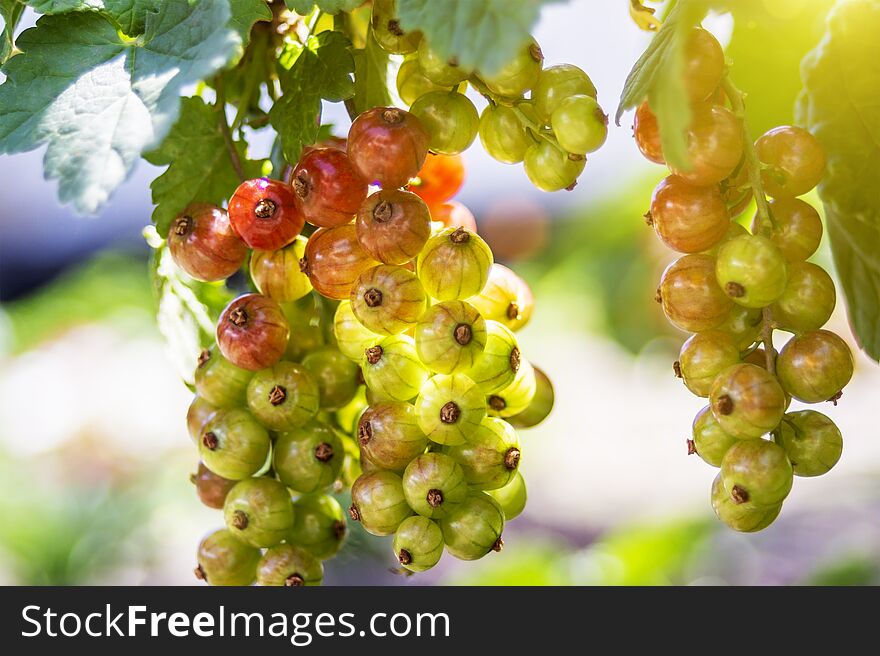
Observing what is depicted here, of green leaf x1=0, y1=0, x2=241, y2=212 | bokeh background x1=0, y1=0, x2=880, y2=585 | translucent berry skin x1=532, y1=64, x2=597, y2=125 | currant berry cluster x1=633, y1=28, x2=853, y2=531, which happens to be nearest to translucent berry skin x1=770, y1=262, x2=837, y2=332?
currant berry cluster x1=633, y1=28, x2=853, y2=531

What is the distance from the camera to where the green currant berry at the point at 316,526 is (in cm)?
40

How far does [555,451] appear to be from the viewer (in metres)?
1.39

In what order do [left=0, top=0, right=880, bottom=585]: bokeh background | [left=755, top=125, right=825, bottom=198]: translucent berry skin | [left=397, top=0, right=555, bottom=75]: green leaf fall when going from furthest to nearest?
[left=0, top=0, right=880, bottom=585]: bokeh background < [left=755, top=125, right=825, bottom=198]: translucent berry skin < [left=397, top=0, right=555, bottom=75]: green leaf

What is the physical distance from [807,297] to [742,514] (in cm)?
9

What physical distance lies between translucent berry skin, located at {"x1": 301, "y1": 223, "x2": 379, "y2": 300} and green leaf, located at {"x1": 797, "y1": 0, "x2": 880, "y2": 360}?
0.73ft

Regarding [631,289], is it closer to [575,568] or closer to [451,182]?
[575,568]

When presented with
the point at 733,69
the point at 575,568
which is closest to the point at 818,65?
the point at 733,69

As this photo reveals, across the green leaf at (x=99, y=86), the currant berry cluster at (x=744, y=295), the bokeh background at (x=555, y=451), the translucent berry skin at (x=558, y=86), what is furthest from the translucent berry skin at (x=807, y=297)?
the bokeh background at (x=555, y=451)

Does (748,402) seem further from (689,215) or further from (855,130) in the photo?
(855,130)

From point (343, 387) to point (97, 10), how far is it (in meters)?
0.18

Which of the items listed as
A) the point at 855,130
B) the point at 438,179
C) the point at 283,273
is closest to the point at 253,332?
the point at 283,273

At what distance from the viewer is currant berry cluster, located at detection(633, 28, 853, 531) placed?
12.0 inches

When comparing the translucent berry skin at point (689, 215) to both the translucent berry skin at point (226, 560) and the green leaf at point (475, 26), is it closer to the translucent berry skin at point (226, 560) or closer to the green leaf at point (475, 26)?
the green leaf at point (475, 26)

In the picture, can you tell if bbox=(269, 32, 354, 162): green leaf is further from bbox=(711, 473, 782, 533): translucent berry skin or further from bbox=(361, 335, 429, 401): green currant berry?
bbox=(711, 473, 782, 533): translucent berry skin
